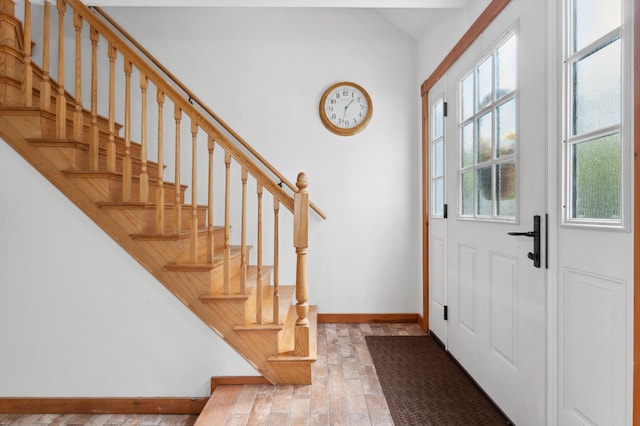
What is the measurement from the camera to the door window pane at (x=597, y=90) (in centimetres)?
120

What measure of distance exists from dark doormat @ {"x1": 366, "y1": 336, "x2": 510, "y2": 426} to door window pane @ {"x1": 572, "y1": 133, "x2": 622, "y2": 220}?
1.09 m

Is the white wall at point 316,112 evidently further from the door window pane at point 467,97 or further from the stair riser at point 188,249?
the stair riser at point 188,249

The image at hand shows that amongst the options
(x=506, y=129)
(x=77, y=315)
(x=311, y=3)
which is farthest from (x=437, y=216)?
(x=77, y=315)

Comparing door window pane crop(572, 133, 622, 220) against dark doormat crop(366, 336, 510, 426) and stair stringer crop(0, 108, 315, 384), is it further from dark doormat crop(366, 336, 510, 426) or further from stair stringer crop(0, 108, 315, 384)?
stair stringer crop(0, 108, 315, 384)

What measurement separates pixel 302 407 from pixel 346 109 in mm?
2317

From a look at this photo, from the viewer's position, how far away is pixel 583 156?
4.38ft

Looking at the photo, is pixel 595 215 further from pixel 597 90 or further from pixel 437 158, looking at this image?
pixel 437 158

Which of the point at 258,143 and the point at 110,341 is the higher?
the point at 258,143

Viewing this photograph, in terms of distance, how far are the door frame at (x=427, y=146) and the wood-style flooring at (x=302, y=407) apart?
3.20ft

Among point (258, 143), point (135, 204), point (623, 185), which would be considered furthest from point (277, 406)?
point (258, 143)

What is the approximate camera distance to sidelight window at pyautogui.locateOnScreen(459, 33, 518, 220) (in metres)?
1.78

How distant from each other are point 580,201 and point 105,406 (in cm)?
247

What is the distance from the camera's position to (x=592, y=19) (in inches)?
50.4

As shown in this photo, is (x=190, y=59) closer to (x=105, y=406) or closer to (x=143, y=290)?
(x=143, y=290)
